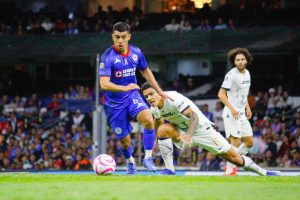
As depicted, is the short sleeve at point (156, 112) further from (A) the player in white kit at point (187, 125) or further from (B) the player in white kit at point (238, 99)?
(B) the player in white kit at point (238, 99)

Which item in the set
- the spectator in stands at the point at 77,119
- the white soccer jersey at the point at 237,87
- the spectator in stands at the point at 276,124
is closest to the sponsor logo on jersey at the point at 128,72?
the white soccer jersey at the point at 237,87

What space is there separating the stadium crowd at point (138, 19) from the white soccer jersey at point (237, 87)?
14.4 m

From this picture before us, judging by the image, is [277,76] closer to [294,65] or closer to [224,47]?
[294,65]

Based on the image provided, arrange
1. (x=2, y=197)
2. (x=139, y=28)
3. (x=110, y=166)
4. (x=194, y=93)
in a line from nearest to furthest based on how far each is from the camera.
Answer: (x=2, y=197), (x=110, y=166), (x=194, y=93), (x=139, y=28)

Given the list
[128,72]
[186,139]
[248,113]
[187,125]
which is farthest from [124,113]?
[248,113]

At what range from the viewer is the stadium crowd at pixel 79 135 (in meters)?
24.1

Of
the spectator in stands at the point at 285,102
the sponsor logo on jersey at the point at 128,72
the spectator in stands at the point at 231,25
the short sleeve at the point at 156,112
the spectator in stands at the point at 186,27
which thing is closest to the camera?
the short sleeve at the point at 156,112

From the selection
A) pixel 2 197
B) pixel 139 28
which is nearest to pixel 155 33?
pixel 139 28

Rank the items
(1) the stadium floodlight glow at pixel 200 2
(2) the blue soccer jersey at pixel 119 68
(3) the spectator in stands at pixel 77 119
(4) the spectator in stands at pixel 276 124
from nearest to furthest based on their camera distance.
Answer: (2) the blue soccer jersey at pixel 119 68 < (4) the spectator in stands at pixel 276 124 < (3) the spectator in stands at pixel 77 119 < (1) the stadium floodlight glow at pixel 200 2

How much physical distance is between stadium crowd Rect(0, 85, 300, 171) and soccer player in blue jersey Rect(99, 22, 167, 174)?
866cm

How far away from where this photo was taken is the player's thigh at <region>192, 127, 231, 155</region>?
46.3ft

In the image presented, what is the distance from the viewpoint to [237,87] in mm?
16484

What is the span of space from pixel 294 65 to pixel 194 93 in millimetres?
3927

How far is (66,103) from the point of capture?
3058 centimetres
